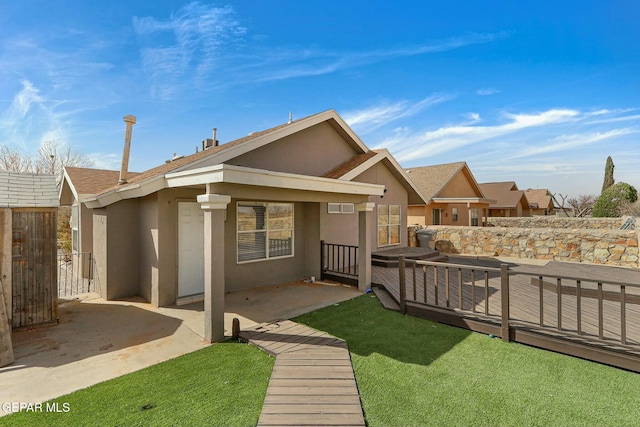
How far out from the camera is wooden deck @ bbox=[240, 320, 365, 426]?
9.64 ft

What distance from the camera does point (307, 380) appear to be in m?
3.58

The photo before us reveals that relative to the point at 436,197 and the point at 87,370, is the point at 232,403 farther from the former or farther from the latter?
the point at 436,197

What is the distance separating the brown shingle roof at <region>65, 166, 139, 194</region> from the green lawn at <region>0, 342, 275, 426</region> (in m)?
7.65

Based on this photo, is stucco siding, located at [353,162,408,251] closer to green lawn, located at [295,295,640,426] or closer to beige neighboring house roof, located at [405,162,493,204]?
green lawn, located at [295,295,640,426]

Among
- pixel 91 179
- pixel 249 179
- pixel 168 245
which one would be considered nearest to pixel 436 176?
pixel 249 179

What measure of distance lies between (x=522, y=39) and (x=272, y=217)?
11357 millimetres

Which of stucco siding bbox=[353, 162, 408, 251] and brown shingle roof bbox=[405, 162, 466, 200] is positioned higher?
brown shingle roof bbox=[405, 162, 466, 200]

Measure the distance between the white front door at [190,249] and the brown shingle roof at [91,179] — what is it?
14.5 ft

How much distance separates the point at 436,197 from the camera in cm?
1892

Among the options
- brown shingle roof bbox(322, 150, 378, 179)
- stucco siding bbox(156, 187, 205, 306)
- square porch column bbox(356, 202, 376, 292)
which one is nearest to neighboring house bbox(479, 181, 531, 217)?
brown shingle roof bbox(322, 150, 378, 179)

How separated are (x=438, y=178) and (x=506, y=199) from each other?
1557 cm

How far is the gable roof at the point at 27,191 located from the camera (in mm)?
5336

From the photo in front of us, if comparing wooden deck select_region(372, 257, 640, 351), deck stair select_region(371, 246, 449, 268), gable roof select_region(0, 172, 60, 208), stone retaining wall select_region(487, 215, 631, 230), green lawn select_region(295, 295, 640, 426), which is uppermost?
gable roof select_region(0, 172, 60, 208)

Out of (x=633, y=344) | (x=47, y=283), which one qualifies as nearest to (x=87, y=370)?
(x=47, y=283)
